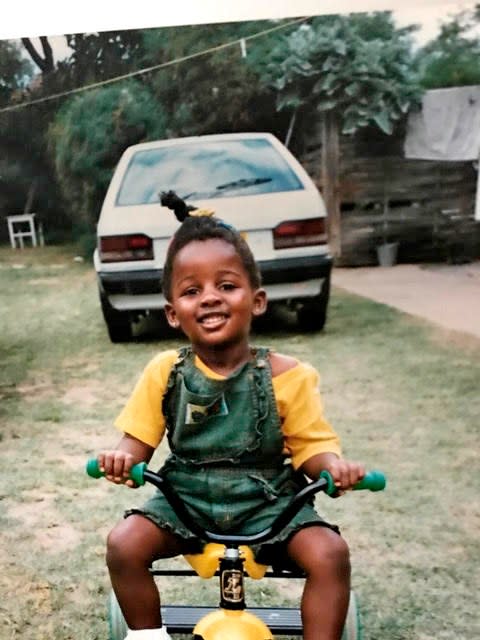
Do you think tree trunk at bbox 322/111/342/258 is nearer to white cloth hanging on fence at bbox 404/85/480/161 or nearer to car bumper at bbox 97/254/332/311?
car bumper at bbox 97/254/332/311

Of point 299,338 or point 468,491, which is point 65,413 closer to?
point 299,338

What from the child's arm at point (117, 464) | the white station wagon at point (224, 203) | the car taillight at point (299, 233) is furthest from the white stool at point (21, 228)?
the child's arm at point (117, 464)

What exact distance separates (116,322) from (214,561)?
796mm

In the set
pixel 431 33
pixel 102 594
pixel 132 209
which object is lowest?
pixel 102 594

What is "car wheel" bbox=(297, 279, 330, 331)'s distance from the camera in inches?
76.5

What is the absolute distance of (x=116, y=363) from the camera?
1.98 metres

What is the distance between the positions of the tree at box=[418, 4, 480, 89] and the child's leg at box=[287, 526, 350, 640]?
3.61 ft

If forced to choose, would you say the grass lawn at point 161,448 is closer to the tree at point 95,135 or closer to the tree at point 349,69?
the tree at point 95,135

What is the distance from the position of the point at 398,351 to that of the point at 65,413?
84 cm

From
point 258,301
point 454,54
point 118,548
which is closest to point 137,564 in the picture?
point 118,548

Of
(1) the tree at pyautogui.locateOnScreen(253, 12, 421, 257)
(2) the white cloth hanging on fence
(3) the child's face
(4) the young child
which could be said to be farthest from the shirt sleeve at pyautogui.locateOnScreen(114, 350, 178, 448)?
(2) the white cloth hanging on fence

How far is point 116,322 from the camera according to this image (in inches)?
77.9

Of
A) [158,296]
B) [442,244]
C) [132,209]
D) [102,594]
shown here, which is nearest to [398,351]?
[442,244]

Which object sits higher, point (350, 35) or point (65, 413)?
point (350, 35)
